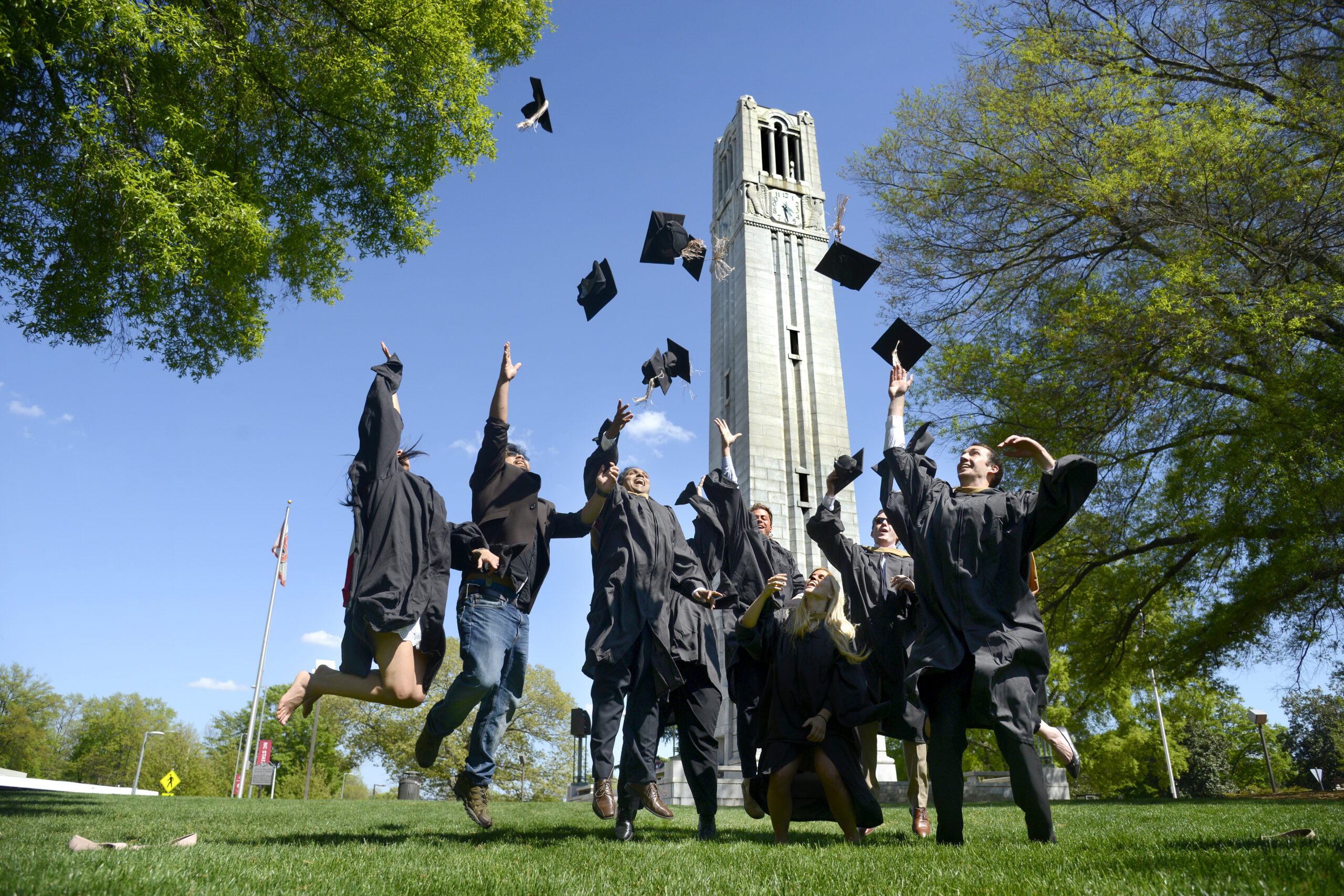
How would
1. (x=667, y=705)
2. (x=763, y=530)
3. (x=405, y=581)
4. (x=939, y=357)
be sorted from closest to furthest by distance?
(x=405, y=581) → (x=667, y=705) → (x=763, y=530) → (x=939, y=357)

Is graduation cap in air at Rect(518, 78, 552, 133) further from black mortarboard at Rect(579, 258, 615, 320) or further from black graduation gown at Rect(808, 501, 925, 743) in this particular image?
black graduation gown at Rect(808, 501, 925, 743)

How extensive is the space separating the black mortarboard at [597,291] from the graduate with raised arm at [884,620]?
152 inches

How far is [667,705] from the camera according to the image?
553 cm

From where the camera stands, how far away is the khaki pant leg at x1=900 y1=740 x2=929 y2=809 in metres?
5.91

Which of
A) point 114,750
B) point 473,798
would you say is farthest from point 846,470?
point 114,750

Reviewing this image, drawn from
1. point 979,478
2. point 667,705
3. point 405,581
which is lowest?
point 667,705

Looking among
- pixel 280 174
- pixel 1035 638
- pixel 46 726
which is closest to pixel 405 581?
pixel 1035 638

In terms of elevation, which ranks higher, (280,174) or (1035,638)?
(280,174)

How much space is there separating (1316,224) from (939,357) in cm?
498

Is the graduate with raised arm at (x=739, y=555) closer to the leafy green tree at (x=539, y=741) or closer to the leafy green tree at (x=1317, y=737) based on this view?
the leafy green tree at (x=539, y=741)

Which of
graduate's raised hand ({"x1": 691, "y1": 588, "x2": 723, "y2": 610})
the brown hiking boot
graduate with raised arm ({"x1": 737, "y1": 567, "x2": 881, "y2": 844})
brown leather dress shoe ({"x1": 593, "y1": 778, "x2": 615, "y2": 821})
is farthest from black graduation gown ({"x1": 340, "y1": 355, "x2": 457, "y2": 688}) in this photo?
graduate with raised arm ({"x1": 737, "y1": 567, "x2": 881, "y2": 844})

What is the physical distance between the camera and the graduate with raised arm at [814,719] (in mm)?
4715

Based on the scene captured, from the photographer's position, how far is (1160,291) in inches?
391

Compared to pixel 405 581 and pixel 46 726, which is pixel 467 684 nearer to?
pixel 405 581
